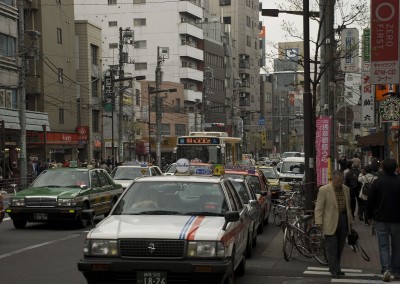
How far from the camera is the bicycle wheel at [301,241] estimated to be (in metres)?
12.4

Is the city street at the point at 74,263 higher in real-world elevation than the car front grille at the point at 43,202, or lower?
lower

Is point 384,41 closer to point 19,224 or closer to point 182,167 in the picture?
point 182,167

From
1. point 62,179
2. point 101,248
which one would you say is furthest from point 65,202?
point 101,248

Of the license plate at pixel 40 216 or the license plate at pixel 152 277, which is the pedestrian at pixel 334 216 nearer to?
the license plate at pixel 152 277

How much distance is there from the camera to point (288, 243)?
1241 centimetres

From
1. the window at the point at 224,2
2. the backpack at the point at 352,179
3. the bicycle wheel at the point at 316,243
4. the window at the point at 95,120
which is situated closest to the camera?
the bicycle wheel at the point at 316,243

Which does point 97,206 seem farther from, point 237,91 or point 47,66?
point 237,91

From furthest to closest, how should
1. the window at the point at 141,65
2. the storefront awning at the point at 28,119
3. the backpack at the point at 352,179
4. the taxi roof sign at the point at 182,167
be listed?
the window at the point at 141,65
the storefront awning at the point at 28,119
the backpack at the point at 352,179
the taxi roof sign at the point at 182,167

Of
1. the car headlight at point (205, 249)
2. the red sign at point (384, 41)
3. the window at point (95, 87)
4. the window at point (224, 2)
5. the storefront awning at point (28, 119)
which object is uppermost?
the window at point (224, 2)

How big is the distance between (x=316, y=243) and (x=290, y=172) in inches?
727

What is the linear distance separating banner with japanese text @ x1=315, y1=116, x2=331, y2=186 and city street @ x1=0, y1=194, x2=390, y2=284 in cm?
215

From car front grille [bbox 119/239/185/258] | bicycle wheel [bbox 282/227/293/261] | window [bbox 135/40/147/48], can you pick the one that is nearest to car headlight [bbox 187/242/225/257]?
car front grille [bbox 119/239/185/258]

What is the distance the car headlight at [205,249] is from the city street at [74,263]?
246 cm

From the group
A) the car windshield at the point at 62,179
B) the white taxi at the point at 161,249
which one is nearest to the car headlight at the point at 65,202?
the car windshield at the point at 62,179
